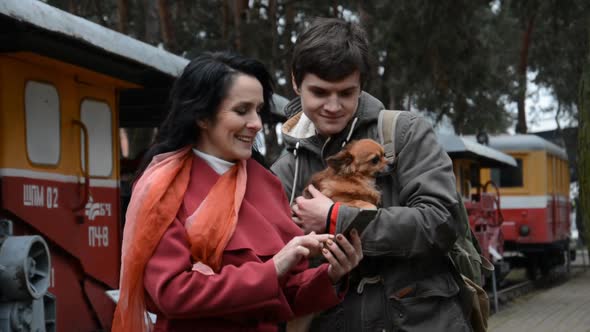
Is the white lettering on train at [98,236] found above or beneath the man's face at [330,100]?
beneath

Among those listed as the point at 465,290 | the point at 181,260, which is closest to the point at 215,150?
the point at 181,260

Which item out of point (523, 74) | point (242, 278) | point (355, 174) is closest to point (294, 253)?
point (242, 278)

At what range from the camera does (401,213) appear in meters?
3.10

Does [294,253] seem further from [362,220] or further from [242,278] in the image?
[362,220]

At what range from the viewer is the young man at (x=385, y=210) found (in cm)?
310

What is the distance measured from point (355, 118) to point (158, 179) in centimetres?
91

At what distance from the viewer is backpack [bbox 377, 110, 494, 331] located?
3.28 meters

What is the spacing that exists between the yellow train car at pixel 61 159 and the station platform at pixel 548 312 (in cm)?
654

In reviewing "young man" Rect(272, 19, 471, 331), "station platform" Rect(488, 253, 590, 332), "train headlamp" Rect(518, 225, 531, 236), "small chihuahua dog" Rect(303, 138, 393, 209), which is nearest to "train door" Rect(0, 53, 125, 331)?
"small chihuahua dog" Rect(303, 138, 393, 209)

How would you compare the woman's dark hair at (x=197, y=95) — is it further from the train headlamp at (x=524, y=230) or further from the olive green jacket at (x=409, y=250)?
the train headlamp at (x=524, y=230)

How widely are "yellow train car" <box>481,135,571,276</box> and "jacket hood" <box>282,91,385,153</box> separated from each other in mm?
19859

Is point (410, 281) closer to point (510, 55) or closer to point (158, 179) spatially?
point (158, 179)

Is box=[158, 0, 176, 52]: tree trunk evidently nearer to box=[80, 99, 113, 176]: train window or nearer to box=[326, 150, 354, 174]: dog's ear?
box=[80, 99, 113, 176]: train window

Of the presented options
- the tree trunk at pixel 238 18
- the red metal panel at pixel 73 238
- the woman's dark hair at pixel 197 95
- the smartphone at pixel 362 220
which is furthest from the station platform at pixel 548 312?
the woman's dark hair at pixel 197 95
